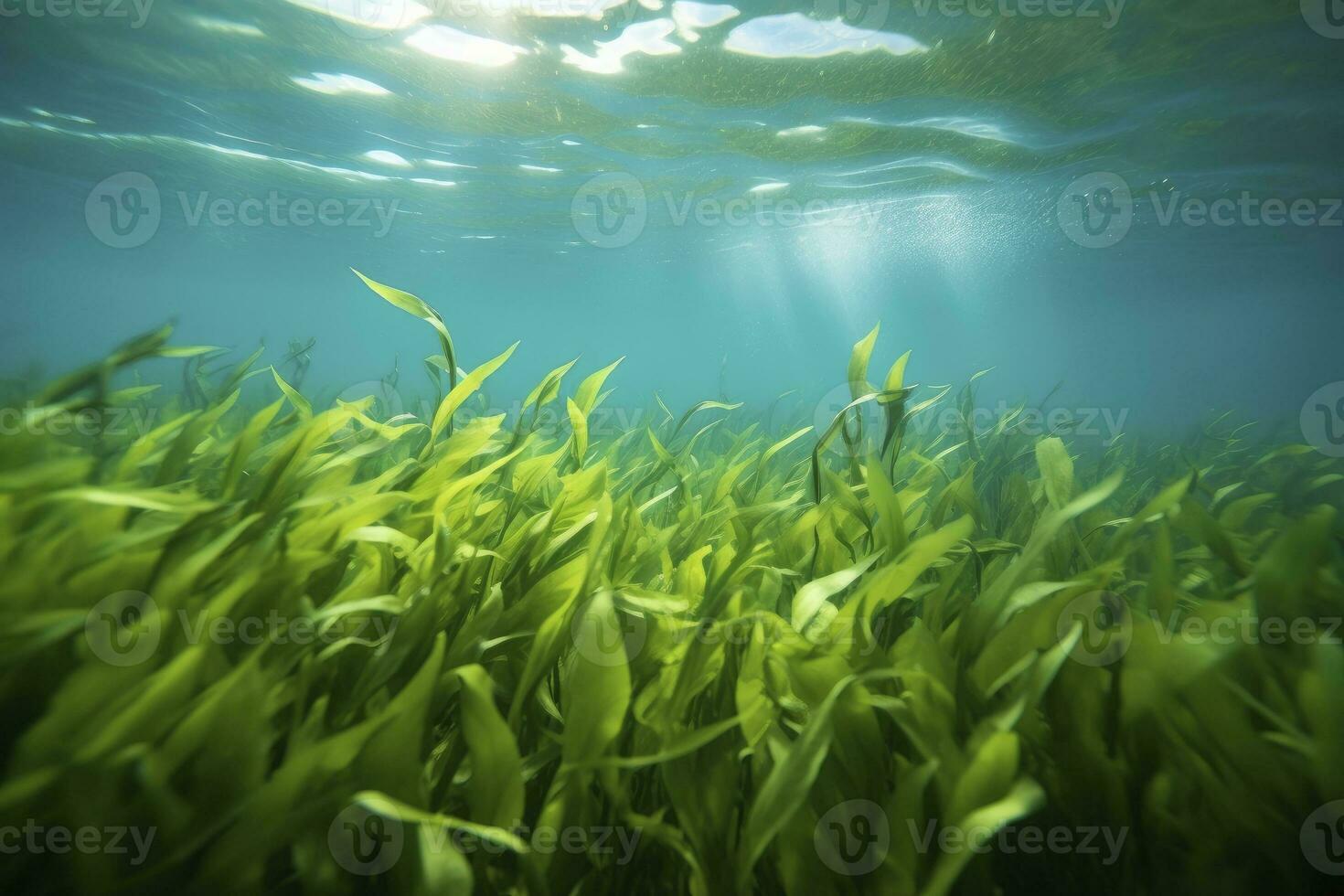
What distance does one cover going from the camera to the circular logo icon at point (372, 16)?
343 inches

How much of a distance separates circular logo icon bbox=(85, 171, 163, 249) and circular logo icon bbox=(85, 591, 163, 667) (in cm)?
2688

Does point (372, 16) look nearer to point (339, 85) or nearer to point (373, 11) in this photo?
point (373, 11)

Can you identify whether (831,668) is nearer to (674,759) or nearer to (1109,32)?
(674,759)

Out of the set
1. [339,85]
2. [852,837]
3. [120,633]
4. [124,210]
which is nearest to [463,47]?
[339,85]

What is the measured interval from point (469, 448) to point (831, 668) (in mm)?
1394

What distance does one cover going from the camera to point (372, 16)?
29.7 ft

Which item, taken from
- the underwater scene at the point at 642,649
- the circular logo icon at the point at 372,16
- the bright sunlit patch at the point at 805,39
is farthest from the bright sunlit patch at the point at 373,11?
the underwater scene at the point at 642,649

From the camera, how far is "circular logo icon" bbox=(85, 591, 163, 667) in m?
1.08

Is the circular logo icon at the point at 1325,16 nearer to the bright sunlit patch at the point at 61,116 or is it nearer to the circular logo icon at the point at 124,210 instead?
the bright sunlit patch at the point at 61,116

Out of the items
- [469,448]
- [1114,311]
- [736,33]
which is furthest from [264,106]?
[1114,311]

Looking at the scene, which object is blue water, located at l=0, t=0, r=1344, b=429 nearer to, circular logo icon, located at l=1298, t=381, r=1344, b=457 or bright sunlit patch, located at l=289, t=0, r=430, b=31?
bright sunlit patch, located at l=289, t=0, r=430, b=31

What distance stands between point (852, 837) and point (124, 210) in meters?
40.1

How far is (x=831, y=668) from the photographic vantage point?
4.15 feet

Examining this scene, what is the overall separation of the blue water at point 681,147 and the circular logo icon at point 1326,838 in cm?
591
